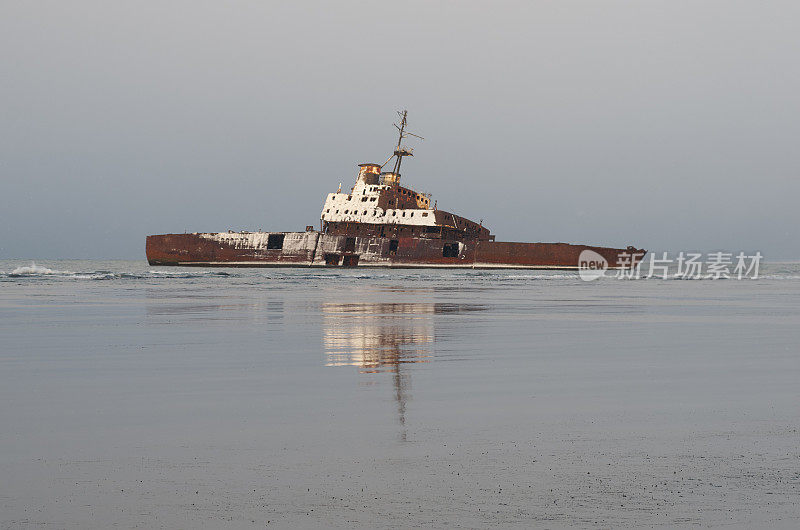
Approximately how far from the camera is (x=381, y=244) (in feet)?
183

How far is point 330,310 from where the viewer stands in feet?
45.1

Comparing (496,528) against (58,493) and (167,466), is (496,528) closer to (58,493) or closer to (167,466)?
(167,466)

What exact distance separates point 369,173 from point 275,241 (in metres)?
10.1

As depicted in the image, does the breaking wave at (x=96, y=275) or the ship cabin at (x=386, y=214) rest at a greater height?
the ship cabin at (x=386, y=214)

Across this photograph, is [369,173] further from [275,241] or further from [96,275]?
[96,275]

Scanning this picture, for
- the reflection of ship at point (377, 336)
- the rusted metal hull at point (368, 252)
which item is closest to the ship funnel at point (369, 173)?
the rusted metal hull at point (368, 252)

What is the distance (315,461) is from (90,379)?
320cm

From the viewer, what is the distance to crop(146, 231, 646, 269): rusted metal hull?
55531mm

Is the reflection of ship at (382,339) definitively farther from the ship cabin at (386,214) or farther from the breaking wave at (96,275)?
the ship cabin at (386,214)

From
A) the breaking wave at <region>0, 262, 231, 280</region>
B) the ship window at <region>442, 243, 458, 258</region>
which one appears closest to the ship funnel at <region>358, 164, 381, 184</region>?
the ship window at <region>442, 243, 458, 258</region>

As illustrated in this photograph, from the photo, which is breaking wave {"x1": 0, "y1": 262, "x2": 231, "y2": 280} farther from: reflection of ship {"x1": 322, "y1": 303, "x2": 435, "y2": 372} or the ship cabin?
reflection of ship {"x1": 322, "y1": 303, "x2": 435, "y2": 372}

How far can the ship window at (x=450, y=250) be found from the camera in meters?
55.6

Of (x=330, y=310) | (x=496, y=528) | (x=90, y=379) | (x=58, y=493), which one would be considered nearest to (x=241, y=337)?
(x=90, y=379)

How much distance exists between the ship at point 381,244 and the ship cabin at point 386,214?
8 centimetres
